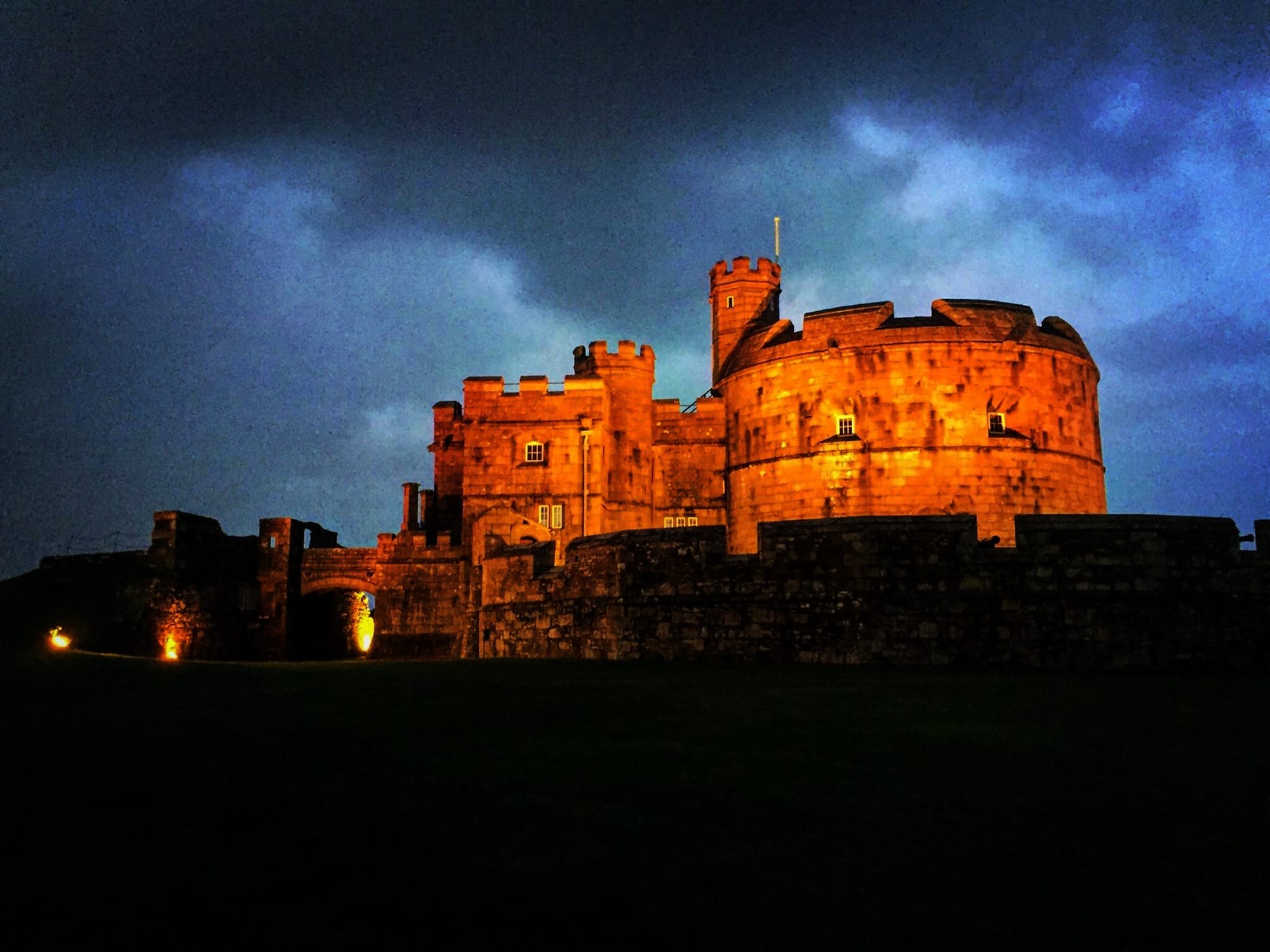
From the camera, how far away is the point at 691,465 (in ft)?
127

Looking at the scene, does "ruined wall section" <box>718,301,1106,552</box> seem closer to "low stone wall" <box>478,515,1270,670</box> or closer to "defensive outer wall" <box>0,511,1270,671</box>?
"defensive outer wall" <box>0,511,1270,671</box>

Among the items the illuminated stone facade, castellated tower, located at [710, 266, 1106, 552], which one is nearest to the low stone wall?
the illuminated stone facade

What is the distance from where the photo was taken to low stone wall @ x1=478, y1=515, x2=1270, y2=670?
15.4m

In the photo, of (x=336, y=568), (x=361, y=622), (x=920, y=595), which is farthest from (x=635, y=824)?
(x=361, y=622)

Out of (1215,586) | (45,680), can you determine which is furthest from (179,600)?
(1215,586)

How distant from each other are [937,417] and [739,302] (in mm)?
12203

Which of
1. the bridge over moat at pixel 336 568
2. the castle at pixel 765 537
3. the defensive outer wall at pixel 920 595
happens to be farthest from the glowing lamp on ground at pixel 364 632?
the defensive outer wall at pixel 920 595

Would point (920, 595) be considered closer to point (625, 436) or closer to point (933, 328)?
point (933, 328)

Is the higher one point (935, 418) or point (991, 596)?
point (935, 418)

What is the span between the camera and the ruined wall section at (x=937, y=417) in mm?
31641

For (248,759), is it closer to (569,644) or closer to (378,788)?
(378,788)

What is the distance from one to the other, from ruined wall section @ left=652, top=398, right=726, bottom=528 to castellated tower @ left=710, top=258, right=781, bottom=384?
3.10 m

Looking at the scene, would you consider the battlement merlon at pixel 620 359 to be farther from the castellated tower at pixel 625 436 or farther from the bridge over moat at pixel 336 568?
the bridge over moat at pixel 336 568

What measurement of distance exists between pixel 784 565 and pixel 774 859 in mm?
11652
